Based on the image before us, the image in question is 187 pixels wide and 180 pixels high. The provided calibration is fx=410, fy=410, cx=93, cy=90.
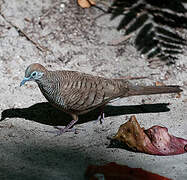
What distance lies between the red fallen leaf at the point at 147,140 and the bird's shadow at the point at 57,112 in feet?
3.55

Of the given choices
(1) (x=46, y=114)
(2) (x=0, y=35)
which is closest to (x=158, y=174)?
(1) (x=46, y=114)

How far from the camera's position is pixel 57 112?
580 cm

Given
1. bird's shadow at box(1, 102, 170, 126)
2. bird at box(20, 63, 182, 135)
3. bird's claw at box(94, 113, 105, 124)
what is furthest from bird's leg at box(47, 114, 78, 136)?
bird's claw at box(94, 113, 105, 124)

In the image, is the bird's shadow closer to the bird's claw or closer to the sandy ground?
the sandy ground

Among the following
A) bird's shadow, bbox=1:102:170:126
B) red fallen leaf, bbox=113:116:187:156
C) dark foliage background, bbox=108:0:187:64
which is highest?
dark foliage background, bbox=108:0:187:64

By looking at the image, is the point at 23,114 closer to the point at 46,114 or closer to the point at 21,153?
the point at 46,114

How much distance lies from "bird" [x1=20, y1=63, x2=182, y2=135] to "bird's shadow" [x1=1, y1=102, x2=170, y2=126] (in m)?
0.35

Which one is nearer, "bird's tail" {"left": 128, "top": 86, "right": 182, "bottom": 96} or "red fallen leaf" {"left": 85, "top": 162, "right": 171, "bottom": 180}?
"red fallen leaf" {"left": 85, "top": 162, "right": 171, "bottom": 180}

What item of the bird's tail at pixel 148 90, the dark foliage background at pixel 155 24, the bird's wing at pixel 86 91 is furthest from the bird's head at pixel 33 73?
the dark foliage background at pixel 155 24

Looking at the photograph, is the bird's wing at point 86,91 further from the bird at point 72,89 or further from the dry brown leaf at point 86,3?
the dry brown leaf at point 86,3

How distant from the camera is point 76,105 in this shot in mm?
5090

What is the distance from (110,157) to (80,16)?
3.43 m

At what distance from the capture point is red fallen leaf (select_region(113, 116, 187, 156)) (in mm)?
4430

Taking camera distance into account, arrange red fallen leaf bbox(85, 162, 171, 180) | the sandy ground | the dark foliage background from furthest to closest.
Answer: the dark foliage background → the sandy ground → red fallen leaf bbox(85, 162, 171, 180)
